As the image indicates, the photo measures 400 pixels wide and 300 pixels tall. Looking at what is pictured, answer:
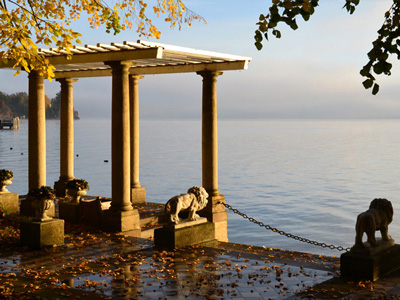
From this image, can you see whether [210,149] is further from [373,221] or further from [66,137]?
[373,221]

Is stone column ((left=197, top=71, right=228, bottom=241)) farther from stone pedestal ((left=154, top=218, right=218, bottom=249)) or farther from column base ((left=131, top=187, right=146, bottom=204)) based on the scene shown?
stone pedestal ((left=154, top=218, right=218, bottom=249))

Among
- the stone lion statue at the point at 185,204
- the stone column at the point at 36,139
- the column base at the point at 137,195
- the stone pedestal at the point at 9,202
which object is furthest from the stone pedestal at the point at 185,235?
the stone pedestal at the point at 9,202

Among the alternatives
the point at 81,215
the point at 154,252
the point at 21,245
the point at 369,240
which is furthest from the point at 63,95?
the point at 369,240

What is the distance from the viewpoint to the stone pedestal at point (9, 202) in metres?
21.6

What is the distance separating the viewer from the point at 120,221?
18.7 m

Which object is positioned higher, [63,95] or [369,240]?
[63,95]

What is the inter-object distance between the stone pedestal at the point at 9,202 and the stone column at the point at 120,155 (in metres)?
4.86

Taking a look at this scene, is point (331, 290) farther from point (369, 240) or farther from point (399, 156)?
point (399, 156)

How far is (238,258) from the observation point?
15.0 meters

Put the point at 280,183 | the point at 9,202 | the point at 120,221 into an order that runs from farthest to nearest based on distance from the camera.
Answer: the point at 280,183, the point at 9,202, the point at 120,221

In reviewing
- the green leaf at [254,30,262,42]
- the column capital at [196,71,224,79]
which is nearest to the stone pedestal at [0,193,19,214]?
the column capital at [196,71,224,79]

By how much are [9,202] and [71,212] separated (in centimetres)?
311

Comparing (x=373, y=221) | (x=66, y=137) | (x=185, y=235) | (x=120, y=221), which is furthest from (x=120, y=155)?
(x=373, y=221)

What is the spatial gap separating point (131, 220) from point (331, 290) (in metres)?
8.69
